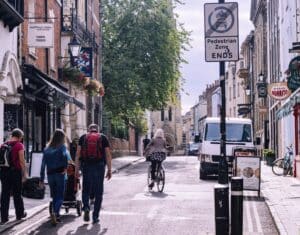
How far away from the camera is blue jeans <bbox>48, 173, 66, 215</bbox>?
496 inches

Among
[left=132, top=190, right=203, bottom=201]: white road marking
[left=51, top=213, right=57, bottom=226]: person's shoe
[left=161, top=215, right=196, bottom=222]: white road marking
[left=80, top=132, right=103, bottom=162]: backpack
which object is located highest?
[left=80, top=132, right=103, bottom=162]: backpack

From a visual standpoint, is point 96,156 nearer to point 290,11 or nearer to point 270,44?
point 290,11

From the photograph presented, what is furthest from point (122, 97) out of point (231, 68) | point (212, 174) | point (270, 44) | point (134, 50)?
point (231, 68)

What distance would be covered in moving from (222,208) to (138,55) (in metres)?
36.9

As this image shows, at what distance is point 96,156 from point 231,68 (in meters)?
69.5

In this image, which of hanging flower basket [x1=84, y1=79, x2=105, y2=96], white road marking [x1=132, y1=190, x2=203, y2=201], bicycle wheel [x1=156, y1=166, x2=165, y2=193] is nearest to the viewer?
white road marking [x1=132, y1=190, x2=203, y2=201]

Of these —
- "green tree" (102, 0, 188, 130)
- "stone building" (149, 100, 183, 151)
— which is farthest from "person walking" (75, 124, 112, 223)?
"stone building" (149, 100, 183, 151)

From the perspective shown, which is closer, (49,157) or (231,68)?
(49,157)

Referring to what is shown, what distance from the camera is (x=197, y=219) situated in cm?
1338

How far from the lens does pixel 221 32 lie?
1073 cm

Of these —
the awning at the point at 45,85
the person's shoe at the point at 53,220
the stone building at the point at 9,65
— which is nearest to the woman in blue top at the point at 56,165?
the person's shoe at the point at 53,220

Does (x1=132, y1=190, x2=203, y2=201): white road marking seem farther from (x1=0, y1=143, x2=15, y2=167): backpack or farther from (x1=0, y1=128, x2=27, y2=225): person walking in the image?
(x1=0, y1=143, x2=15, y2=167): backpack

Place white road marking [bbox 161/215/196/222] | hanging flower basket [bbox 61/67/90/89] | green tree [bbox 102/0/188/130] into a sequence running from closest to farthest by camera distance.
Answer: white road marking [bbox 161/215/196/222] < hanging flower basket [bbox 61/67/90/89] < green tree [bbox 102/0/188/130]

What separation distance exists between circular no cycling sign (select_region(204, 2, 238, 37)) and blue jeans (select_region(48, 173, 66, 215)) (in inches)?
154
